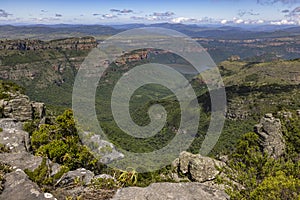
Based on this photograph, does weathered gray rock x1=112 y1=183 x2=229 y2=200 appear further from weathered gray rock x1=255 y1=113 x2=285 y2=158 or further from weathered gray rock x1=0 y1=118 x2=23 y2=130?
weathered gray rock x1=255 y1=113 x2=285 y2=158

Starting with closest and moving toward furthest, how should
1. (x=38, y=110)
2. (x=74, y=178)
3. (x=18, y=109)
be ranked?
(x=74, y=178) < (x=18, y=109) < (x=38, y=110)

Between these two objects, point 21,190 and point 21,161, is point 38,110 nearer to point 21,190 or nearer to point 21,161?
point 21,161

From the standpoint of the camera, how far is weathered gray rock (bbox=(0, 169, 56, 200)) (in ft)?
36.8

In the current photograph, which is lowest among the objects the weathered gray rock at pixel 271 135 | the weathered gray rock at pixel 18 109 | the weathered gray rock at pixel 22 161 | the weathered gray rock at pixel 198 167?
the weathered gray rock at pixel 271 135

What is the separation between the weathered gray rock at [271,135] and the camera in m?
36.3

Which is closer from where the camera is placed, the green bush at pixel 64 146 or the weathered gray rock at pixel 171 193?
the weathered gray rock at pixel 171 193

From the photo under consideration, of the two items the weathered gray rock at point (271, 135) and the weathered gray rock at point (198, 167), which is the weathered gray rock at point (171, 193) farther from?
the weathered gray rock at point (271, 135)

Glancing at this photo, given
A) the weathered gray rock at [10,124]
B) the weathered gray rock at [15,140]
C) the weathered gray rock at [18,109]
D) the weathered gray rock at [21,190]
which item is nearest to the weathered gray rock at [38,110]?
the weathered gray rock at [18,109]

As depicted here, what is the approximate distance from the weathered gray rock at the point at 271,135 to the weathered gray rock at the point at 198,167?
12.4 meters

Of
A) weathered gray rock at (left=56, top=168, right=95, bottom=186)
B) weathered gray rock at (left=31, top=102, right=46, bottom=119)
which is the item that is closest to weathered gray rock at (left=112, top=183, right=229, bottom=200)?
weathered gray rock at (left=56, top=168, right=95, bottom=186)

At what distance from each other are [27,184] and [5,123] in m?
18.5

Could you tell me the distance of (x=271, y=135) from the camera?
4112 centimetres

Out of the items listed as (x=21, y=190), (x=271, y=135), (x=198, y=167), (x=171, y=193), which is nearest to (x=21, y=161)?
(x=21, y=190)

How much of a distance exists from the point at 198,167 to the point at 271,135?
21.6 metres
